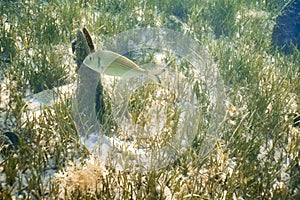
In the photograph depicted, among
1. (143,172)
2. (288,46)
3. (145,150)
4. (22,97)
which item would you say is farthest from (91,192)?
(288,46)

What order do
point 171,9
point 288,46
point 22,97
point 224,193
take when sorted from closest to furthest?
point 224,193
point 22,97
point 288,46
point 171,9

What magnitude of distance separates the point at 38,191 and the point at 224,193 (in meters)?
2.12

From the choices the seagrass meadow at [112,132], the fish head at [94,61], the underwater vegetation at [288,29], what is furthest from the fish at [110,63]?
the underwater vegetation at [288,29]

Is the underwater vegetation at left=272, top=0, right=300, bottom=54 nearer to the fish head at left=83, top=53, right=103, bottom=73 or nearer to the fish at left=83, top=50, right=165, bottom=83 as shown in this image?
the fish at left=83, top=50, right=165, bottom=83

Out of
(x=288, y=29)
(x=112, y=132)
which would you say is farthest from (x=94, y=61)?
(x=288, y=29)

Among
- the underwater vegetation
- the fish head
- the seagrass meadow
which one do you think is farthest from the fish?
the underwater vegetation

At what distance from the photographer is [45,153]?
3.63 m

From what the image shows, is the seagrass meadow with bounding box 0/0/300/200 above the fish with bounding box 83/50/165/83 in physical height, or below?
below

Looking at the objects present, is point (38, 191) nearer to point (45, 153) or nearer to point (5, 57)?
point (45, 153)

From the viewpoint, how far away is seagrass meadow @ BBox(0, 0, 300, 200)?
327 cm

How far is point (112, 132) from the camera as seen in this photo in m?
4.06

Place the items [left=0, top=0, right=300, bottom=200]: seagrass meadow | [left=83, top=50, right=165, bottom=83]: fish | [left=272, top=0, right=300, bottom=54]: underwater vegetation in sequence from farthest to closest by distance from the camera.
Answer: [left=272, top=0, right=300, bottom=54]: underwater vegetation → [left=0, top=0, right=300, bottom=200]: seagrass meadow → [left=83, top=50, right=165, bottom=83]: fish

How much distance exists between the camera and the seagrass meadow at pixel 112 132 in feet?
10.7

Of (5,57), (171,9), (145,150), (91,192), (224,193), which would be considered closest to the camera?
(91,192)
